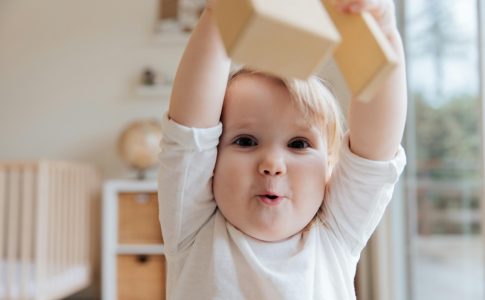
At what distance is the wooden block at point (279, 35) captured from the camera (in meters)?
0.35

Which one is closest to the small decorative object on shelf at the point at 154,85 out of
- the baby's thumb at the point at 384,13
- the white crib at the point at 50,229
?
the white crib at the point at 50,229

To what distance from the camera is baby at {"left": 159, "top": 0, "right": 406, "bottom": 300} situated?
58cm

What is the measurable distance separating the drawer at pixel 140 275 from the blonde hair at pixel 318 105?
1799 millimetres

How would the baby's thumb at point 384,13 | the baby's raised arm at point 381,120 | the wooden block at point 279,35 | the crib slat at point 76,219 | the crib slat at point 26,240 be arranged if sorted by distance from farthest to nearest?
the crib slat at point 76,219 → the crib slat at point 26,240 → the baby's raised arm at point 381,120 → the baby's thumb at point 384,13 → the wooden block at point 279,35

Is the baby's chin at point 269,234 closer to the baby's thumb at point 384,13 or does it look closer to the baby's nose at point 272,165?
the baby's nose at point 272,165

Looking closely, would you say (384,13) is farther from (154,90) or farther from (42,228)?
(154,90)

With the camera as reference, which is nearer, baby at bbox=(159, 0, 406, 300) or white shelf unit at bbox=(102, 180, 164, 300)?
baby at bbox=(159, 0, 406, 300)

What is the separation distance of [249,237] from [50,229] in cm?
170

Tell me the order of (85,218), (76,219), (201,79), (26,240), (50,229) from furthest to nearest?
(85,218), (76,219), (50,229), (26,240), (201,79)

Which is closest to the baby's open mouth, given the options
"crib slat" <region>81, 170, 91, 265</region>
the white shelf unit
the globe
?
the white shelf unit

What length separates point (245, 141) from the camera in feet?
2.06

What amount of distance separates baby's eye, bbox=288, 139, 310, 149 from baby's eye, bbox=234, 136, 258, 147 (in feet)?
0.13

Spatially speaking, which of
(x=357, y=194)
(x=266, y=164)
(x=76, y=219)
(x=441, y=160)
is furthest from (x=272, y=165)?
(x=76, y=219)

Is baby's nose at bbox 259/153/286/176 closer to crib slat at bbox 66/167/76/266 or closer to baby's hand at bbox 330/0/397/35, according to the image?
baby's hand at bbox 330/0/397/35
